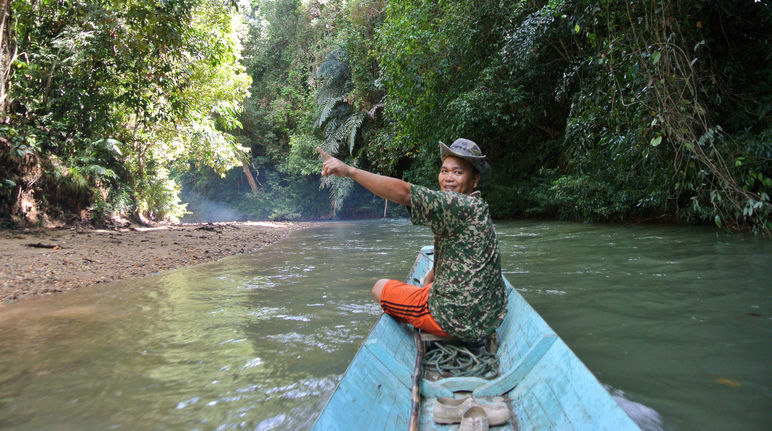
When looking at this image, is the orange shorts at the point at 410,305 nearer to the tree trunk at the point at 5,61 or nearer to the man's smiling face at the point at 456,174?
the man's smiling face at the point at 456,174

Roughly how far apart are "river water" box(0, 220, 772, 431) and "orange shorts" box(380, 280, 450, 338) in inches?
21.6

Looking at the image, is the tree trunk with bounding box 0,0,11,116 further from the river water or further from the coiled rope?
the coiled rope

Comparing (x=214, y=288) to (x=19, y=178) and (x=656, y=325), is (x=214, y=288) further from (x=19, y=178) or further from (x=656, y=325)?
(x=19, y=178)

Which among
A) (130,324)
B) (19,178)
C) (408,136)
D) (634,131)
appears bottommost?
(130,324)

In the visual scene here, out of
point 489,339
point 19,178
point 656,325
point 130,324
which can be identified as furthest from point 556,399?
point 19,178

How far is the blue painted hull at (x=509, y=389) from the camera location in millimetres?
1779

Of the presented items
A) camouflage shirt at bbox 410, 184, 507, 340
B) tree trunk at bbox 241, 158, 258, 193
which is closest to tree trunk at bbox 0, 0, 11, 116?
camouflage shirt at bbox 410, 184, 507, 340

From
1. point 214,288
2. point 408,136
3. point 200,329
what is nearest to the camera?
point 200,329

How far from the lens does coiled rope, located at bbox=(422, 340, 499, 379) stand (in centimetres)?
260

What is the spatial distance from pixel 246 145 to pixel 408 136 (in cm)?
1479

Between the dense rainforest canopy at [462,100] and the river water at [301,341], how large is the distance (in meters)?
0.83

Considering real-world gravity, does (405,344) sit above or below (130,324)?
above

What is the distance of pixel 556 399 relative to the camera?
202cm

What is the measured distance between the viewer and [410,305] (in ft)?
9.52
